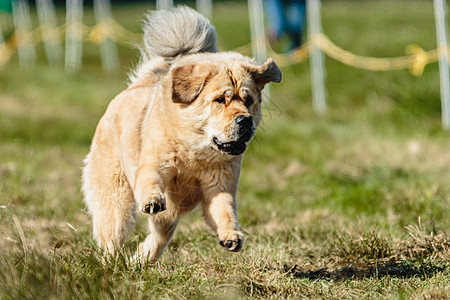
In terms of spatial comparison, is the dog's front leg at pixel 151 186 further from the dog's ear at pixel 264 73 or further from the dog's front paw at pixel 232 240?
the dog's ear at pixel 264 73

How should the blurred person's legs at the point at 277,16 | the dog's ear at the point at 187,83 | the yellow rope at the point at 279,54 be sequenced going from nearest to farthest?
the dog's ear at the point at 187,83
the yellow rope at the point at 279,54
the blurred person's legs at the point at 277,16

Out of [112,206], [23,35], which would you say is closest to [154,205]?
[112,206]

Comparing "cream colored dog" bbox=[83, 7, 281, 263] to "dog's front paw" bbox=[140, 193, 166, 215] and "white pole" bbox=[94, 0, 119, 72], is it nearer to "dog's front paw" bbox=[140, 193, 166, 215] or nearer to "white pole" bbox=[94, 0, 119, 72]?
"dog's front paw" bbox=[140, 193, 166, 215]

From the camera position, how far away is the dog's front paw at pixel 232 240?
358 centimetres

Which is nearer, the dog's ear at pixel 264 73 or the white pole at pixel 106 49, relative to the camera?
the dog's ear at pixel 264 73

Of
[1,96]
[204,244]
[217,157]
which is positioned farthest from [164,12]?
[1,96]

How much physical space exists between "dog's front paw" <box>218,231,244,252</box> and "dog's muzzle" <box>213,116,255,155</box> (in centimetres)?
51

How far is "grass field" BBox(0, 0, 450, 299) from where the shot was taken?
3.36m

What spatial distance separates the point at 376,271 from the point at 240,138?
111 cm

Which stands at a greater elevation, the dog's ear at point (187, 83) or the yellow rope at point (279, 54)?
the dog's ear at point (187, 83)

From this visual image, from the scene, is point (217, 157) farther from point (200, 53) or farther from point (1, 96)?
point (1, 96)

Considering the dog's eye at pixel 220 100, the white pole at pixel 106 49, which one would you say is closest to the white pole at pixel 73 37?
the white pole at pixel 106 49

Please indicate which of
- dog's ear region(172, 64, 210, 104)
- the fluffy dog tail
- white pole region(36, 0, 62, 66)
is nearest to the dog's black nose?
dog's ear region(172, 64, 210, 104)

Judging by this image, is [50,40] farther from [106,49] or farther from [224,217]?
[224,217]
